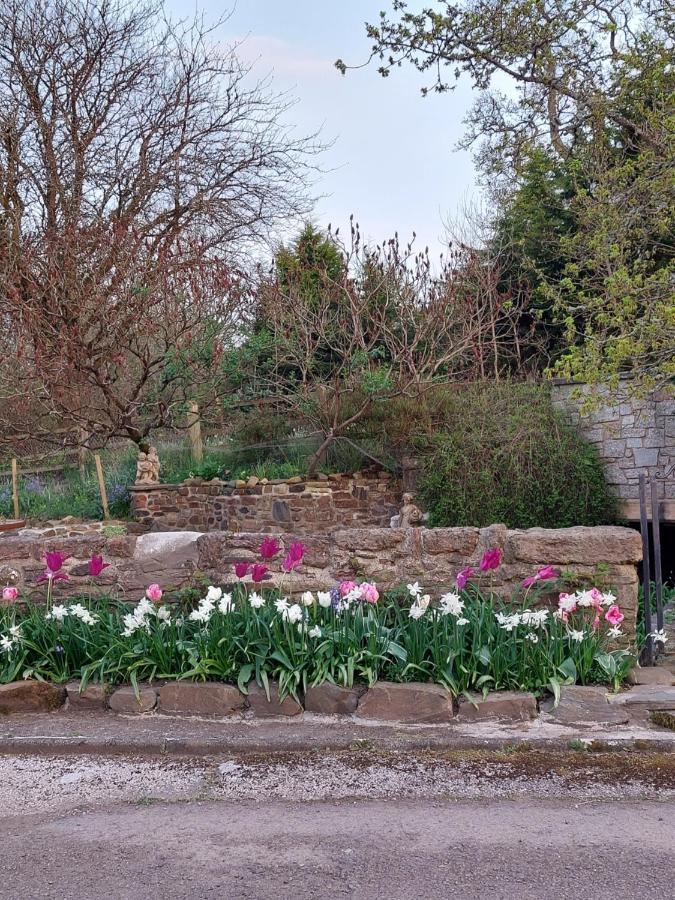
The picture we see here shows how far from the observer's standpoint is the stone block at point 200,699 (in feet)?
13.4

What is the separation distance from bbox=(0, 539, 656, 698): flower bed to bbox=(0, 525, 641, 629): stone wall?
5.1 inches

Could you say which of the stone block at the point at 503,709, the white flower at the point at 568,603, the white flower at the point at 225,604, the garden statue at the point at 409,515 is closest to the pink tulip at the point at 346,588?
the white flower at the point at 225,604

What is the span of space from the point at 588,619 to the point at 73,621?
2926mm

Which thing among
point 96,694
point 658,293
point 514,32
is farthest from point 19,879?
point 514,32

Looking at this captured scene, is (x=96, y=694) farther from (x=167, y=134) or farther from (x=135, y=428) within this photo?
(x=167, y=134)

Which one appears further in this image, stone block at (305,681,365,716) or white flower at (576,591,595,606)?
white flower at (576,591,595,606)

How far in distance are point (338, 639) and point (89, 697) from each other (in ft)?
4.50

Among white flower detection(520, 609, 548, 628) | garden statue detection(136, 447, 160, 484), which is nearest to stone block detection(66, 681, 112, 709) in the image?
white flower detection(520, 609, 548, 628)

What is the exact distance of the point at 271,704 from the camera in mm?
4027

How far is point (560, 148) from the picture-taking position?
12.5m

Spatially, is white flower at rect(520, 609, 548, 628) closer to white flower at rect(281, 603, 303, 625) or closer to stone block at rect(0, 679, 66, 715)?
white flower at rect(281, 603, 303, 625)

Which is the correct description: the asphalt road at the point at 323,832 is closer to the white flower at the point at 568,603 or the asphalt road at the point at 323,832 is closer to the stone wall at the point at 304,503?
the white flower at the point at 568,603

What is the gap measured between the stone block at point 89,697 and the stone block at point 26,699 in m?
0.11

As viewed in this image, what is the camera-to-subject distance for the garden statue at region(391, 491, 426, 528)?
10.4 meters
